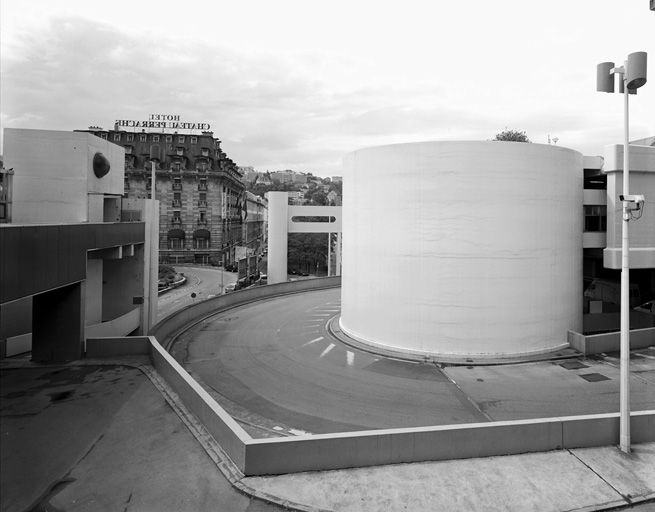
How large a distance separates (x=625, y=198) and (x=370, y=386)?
10.9 m

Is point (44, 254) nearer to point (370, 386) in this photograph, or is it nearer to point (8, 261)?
point (8, 261)

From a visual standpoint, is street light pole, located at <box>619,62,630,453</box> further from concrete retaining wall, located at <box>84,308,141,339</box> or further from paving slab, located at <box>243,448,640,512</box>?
concrete retaining wall, located at <box>84,308,141,339</box>

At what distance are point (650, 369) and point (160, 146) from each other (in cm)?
7331

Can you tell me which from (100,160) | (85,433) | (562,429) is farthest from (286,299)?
(562,429)

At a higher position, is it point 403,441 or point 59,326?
point 59,326

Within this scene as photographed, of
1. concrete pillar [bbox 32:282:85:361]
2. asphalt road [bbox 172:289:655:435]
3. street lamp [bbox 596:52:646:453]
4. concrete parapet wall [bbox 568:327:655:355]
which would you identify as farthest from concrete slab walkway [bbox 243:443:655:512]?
concrete pillar [bbox 32:282:85:361]

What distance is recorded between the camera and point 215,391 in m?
17.0

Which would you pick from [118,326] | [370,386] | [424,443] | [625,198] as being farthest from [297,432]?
[118,326]

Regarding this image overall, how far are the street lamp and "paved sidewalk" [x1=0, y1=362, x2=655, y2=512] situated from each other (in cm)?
100

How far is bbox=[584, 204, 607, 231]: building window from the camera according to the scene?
2424 centimetres

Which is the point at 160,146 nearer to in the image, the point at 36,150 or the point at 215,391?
the point at 36,150

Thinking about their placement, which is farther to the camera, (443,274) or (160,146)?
(160,146)

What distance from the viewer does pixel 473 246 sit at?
68.1ft

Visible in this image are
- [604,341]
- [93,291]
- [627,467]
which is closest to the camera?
[627,467]
